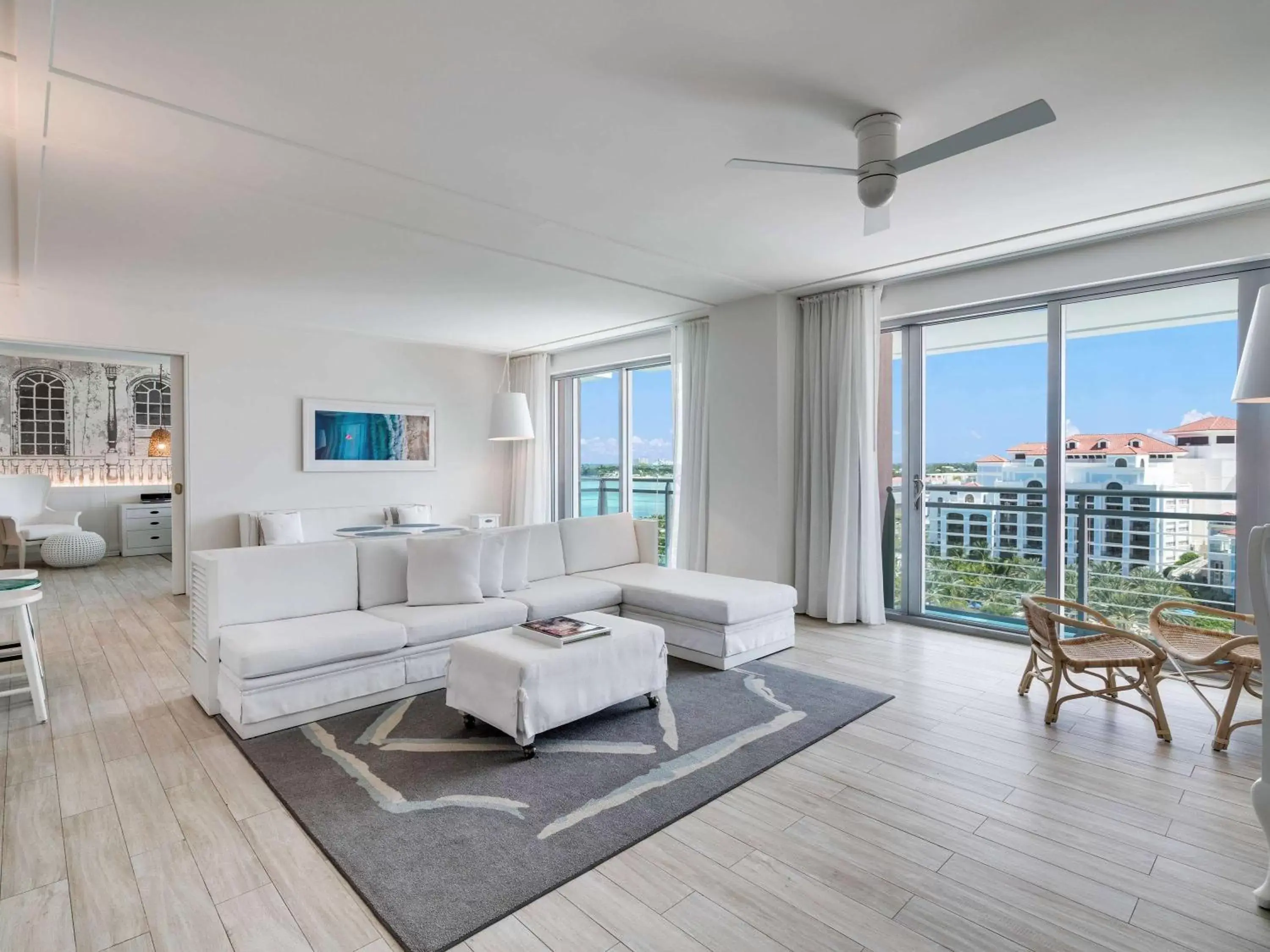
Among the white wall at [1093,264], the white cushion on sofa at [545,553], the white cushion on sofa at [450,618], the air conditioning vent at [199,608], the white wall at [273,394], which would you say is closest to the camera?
the air conditioning vent at [199,608]

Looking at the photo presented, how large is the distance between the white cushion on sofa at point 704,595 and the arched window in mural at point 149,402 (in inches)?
300

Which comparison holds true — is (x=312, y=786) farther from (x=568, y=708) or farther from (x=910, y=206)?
(x=910, y=206)

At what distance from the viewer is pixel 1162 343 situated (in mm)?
4137

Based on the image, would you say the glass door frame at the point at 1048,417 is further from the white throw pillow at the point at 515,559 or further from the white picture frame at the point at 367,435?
the white picture frame at the point at 367,435

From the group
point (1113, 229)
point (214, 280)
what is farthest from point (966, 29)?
point (214, 280)

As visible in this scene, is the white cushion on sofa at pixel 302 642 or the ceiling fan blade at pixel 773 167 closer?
the ceiling fan blade at pixel 773 167

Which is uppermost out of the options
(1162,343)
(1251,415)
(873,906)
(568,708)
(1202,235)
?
(1202,235)

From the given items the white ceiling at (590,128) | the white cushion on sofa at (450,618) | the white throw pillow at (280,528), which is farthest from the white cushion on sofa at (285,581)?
the white throw pillow at (280,528)

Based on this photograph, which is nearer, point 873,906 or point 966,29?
point 873,906

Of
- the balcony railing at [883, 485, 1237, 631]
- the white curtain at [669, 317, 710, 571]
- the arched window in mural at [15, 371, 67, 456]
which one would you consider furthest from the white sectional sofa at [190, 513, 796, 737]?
the arched window in mural at [15, 371, 67, 456]

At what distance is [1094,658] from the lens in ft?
10.4

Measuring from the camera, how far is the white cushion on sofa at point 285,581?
3.35 m

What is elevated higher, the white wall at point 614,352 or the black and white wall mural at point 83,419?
the white wall at point 614,352

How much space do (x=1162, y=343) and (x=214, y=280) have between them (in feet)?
21.2
